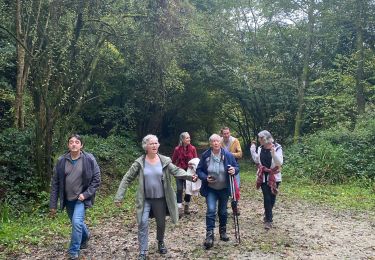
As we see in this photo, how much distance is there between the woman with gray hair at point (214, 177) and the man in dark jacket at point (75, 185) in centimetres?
184

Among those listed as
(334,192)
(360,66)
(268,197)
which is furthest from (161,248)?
(360,66)

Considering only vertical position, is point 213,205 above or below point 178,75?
below

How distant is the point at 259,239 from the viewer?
772 cm

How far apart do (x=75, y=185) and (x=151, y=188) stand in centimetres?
116

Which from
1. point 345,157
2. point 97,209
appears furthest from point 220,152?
point 345,157

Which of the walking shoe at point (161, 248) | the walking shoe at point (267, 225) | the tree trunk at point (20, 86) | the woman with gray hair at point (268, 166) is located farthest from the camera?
the tree trunk at point (20, 86)

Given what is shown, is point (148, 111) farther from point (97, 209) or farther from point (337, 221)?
point (337, 221)

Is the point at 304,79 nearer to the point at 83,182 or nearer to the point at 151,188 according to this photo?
the point at 151,188

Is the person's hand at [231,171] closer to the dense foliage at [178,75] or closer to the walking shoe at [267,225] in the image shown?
the walking shoe at [267,225]

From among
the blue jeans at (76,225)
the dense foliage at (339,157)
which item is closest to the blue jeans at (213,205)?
the blue jeans at (76,225)

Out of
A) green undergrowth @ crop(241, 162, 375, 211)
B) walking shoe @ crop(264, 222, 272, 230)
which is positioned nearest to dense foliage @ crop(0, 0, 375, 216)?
green undergrowth @ crop(241, 162, 375, 211)

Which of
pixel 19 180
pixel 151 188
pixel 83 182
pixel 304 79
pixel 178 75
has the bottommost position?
pixel 19 180

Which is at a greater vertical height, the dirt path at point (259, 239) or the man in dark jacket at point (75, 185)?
the man in dark jacket at point (75, 185)

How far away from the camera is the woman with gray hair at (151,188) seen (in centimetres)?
642
